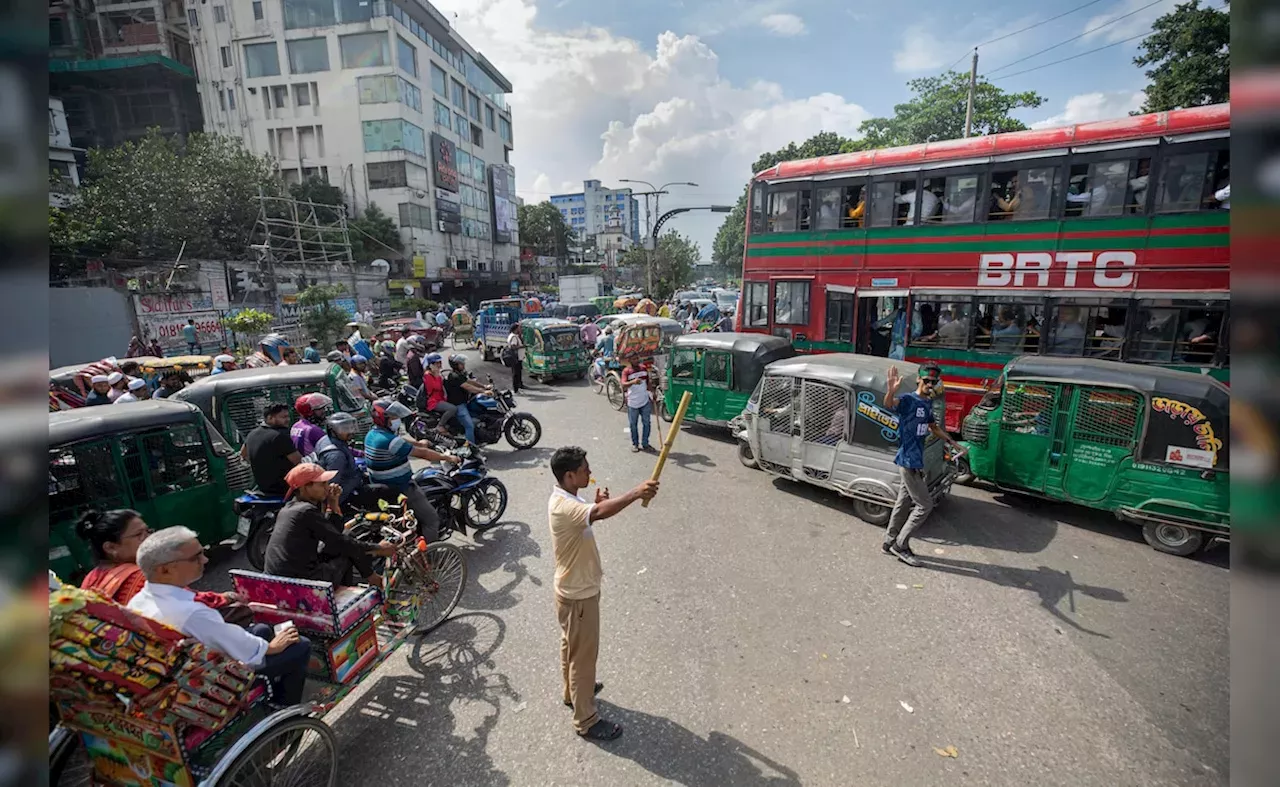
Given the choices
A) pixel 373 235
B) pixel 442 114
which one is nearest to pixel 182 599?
pixel 373 235

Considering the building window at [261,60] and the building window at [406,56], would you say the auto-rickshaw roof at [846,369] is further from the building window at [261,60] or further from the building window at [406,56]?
the building window at [261,60]

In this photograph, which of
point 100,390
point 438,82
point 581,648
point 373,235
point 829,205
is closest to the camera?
point 581,648

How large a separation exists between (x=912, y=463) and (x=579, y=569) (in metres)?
3.95

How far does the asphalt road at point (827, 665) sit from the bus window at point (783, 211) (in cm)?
704

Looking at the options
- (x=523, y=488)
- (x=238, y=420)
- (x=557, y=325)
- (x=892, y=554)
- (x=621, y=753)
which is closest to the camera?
(x=621, y=753)

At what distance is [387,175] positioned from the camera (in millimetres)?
41031

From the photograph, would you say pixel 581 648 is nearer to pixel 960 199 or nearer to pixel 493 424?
pixel 493 424

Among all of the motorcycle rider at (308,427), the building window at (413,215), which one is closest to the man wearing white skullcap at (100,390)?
the motorcycle rider at (308,427)

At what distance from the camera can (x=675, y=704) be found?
4.05 m

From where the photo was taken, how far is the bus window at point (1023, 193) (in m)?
8.93

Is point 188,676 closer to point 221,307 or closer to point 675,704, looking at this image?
point 675,704

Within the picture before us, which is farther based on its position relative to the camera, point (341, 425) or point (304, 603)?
point (341, 425)
